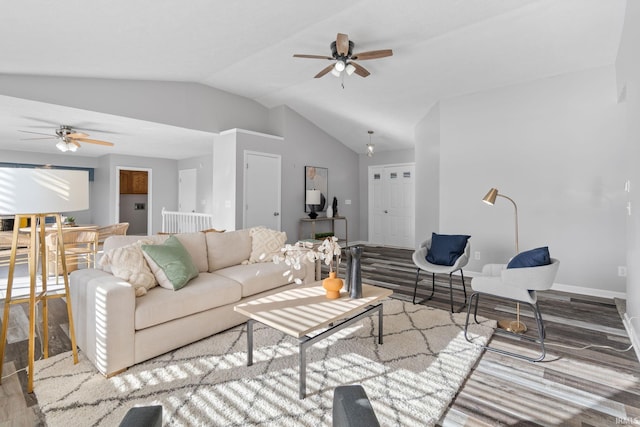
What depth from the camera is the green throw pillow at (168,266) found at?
2584mm

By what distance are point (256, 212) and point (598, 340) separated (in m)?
4.86

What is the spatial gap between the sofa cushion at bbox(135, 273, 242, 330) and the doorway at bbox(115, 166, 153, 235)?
7339 millimetres

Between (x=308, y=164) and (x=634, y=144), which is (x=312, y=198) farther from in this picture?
(x=634, y=144)

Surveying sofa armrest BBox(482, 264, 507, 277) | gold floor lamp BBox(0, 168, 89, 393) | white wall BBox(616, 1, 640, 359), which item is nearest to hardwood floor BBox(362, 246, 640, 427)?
white wall BBox(616, 1, 640, 359)

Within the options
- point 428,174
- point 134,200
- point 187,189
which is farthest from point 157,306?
point 134,200

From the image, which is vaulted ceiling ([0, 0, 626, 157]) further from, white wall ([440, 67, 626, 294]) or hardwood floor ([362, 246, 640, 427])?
hardwood floor ([362, 246, 640, 427])

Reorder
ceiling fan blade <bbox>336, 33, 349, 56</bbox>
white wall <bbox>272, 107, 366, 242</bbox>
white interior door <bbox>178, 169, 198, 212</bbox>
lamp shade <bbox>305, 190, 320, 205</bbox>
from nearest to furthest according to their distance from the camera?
ceiling fan blade <bbox>336, 33, 349, 56</bbox>
white wall <bbox>272, 107, 366, 242</bbox>
lamp shade <bbox>305, 190, 320, 205</bbox>
white interior door <bbox>178, 169, 198, 212</bbox>

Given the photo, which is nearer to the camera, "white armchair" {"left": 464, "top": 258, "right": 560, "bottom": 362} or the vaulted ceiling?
"white armchair" {"left": 464, "top": 258, "right": 560, "bottom": 362}

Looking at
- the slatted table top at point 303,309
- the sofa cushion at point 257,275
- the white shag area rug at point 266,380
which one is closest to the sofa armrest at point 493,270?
the white shag area rug at point 266,380

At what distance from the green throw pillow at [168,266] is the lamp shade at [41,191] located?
0.66 m

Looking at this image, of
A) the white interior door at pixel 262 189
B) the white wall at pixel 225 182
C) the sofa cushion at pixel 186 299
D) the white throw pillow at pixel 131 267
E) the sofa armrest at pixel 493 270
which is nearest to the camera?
the sofa cushion at pixel 186 299

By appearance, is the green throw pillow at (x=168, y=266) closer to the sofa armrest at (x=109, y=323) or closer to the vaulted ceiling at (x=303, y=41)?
the sofa armrest at (x=109, y=323)

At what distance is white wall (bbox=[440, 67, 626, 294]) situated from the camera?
154 inches

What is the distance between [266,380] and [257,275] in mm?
1115
